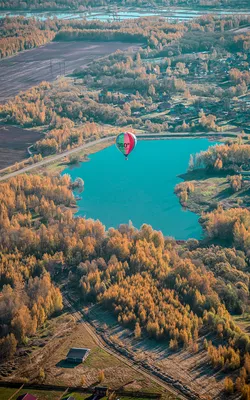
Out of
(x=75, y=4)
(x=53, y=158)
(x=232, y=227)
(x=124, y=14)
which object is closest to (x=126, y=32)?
(x=124, y=14)

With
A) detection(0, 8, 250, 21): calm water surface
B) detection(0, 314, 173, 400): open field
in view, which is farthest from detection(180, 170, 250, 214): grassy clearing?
detection(0, 8, 250, 21): calm water surface

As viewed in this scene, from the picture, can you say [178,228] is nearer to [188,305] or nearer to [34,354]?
[188,305]

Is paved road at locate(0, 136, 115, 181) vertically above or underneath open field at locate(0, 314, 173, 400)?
above

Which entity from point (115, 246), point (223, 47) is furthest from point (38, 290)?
point (223, 47)

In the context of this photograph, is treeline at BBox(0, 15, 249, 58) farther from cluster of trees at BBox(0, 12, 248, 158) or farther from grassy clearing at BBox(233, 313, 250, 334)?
grassy clearing at BBox(233, 313, 250, 334)

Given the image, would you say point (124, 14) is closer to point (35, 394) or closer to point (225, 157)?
point (225, 157)

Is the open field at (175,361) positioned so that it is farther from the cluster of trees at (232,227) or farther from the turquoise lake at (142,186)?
the turquoise lake at (142,186)
